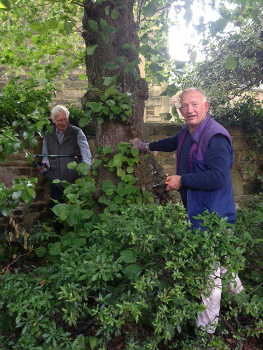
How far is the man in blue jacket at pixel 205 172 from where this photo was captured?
2.39 meters

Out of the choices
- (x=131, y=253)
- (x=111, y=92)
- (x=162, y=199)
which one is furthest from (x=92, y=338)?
(x=111, y=92)

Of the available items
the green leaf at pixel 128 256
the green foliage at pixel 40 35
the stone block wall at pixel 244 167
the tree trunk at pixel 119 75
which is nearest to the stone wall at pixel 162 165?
the stone block wall at pixel 244 167

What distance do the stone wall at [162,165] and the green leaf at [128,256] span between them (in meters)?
2.63

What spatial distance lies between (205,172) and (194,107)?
1.73ft

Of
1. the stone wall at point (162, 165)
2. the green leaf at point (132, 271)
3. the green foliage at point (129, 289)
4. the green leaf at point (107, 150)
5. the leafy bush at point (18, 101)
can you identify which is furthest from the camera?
the stone wall at point (162, 165)

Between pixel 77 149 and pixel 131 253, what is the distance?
98.6 inches

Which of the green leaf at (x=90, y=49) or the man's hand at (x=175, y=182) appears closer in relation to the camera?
the man's hand at (x=175, y=182)

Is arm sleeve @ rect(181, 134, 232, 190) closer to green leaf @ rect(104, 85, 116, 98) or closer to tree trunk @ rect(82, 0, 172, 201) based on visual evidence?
tree trunk @ rect(82, 0, 172, 201)

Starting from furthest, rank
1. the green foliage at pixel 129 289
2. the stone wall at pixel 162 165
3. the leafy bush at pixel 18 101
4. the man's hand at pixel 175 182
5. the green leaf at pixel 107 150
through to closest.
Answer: the stone wall at pixel 162 165, the leafy bush at pixel 18 101, the green leaf at pixel 107 150, the man's hand at pixel 175 182, the green foliage at pixel 129 289

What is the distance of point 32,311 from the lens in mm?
2021

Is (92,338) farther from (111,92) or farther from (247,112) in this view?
(247,112)

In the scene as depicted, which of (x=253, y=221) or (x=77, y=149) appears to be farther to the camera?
(x=77, y=149)

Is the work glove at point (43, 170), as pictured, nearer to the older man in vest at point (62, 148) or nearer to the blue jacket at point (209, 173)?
the older man in vest at point (62, 148)

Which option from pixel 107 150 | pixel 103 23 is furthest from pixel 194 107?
pixel 103 23
